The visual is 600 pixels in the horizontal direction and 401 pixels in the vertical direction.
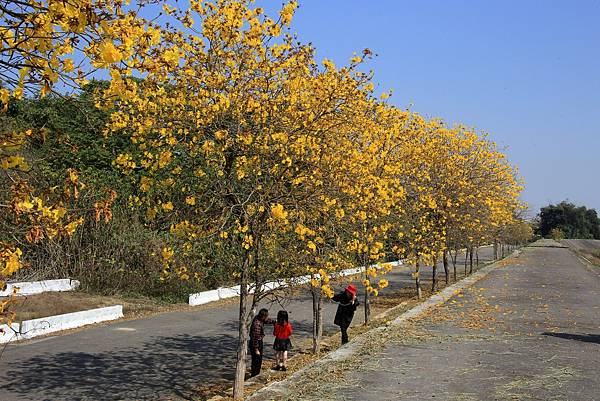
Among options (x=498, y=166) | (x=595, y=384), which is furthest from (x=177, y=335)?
(x=498, y=166)

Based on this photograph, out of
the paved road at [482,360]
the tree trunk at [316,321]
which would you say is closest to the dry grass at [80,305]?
the tree trunk at [316,321]

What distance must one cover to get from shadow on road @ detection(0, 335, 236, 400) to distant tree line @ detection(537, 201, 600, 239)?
5027 inches

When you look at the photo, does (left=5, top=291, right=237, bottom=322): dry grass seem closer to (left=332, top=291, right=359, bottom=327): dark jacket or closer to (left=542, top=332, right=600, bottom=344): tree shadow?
(left=332, top=291, right=359, bottom=327): dark jacket

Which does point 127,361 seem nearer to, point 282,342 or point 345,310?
point 282,342

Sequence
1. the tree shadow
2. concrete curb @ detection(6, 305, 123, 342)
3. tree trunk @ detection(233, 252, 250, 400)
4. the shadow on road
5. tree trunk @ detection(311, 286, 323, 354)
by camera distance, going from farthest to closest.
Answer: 1. concrete curb @ detection(6, 305, 123, 342)
2. the tree shadow
3. tree trunk @ detection(311, 286, 323, 354)
4. the shadow on road
5. tree trunk @ detection(233, 252, 250, 400)

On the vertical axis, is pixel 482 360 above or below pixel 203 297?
below

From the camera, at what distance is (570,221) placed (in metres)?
129

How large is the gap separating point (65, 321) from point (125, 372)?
4.81 m

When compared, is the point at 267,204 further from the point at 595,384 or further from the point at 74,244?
the point at 74,244

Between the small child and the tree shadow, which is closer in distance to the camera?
the small child

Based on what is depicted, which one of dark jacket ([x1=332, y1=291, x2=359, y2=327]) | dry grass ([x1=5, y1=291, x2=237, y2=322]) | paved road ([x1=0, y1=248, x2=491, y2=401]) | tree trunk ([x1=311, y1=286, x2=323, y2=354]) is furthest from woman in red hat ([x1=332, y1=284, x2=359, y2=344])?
dry grass ([x1=5, y1=291, x2=237, y2=322])

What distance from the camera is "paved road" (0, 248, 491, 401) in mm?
8688

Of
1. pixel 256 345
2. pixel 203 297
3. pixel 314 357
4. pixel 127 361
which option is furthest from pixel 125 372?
pixel 203 297

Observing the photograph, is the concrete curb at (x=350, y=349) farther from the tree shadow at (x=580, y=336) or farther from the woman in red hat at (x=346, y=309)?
the tree shadow at (x=580, y=336)
